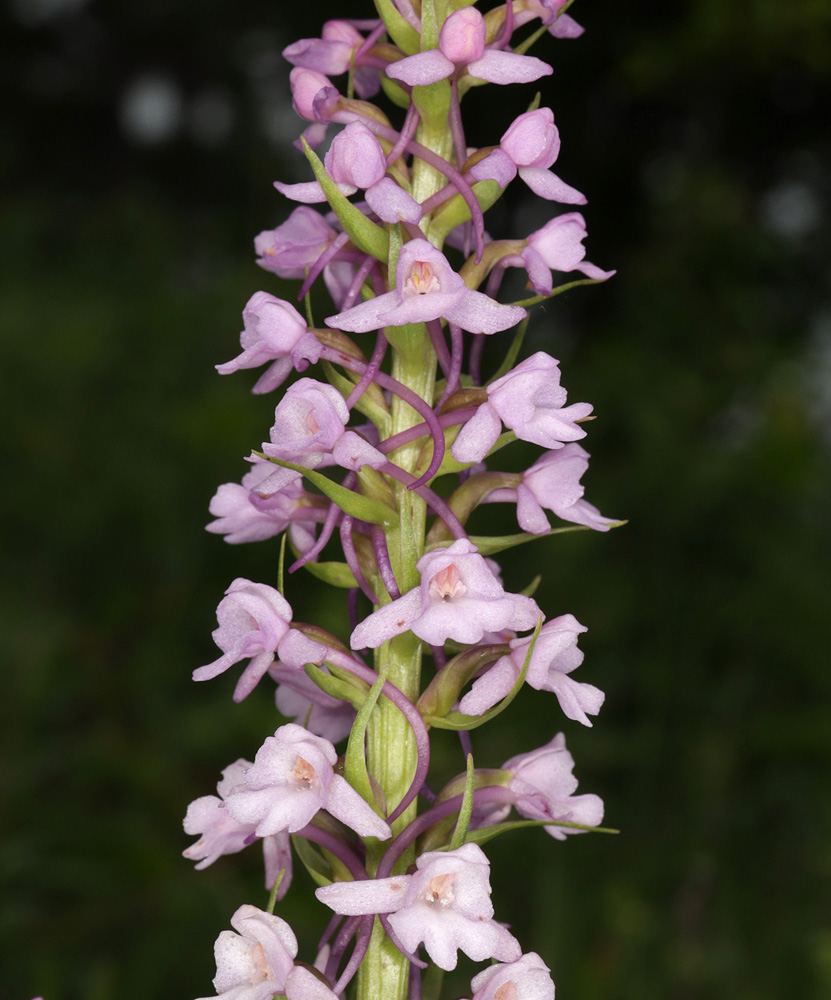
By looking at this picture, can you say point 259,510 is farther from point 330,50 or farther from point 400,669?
point 330,50

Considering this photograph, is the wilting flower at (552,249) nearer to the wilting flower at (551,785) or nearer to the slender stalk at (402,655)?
the slender stalk at (402,655)

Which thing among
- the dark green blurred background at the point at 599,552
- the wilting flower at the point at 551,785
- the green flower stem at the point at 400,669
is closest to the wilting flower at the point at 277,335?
the green flower stem at the point at 400,669

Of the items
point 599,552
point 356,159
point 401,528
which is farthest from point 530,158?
point 599,552

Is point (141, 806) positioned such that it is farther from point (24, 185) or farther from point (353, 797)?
point (24, 185)

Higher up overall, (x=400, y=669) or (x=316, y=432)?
(x=316, y=432)

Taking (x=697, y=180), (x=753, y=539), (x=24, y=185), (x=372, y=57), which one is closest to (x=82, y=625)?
(x=753, y=539)

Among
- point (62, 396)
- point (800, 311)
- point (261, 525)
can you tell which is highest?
point (800, 311)

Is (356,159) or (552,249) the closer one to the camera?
(356,159)
